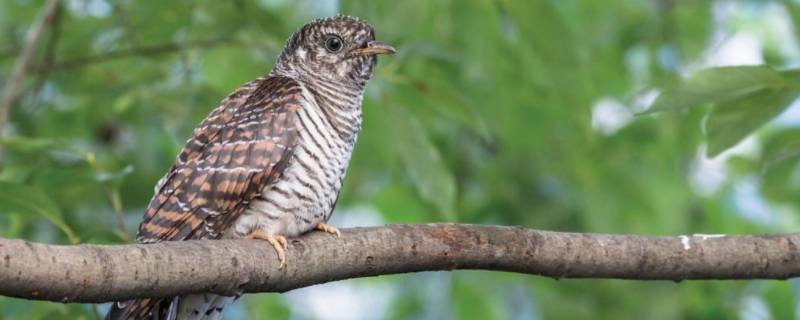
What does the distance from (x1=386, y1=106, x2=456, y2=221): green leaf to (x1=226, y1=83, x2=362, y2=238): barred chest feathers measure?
17 cm

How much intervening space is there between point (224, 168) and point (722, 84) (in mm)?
1500

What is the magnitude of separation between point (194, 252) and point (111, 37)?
2537 mm

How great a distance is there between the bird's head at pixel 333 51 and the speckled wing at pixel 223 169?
0.91ft

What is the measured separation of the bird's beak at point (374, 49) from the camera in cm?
391

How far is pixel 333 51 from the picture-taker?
13.3ft

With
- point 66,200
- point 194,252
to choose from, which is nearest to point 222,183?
point 194,252

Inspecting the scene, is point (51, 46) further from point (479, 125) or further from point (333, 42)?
point (479, 125)

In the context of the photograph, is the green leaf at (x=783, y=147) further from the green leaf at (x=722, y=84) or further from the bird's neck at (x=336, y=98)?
the bird's neck at (x=336, y=98)

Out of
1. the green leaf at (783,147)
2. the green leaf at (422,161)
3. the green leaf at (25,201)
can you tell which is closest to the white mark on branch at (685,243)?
the green leaf at (783,147)

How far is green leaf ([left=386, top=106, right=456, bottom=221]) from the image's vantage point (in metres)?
3.79

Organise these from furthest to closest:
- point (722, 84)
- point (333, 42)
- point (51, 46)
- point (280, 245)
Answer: point (51, 46), point (333, 42), point (722, 84), point (280, 245)

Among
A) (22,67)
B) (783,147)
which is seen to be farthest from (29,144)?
(783,147)

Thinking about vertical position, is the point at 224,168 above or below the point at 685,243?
above

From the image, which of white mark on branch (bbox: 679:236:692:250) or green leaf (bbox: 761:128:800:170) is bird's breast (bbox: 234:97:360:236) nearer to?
white mark on branch (bbox: 679:236:692:250)
